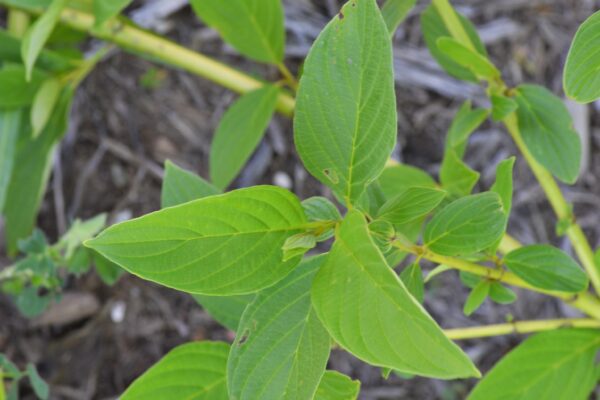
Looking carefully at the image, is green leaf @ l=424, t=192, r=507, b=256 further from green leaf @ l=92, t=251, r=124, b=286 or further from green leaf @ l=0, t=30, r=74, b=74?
green leaf @ l=0, t=30, r=74, b=74

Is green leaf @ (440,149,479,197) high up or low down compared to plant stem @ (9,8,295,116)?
down

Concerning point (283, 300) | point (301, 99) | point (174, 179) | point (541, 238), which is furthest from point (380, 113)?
point (541, 238)

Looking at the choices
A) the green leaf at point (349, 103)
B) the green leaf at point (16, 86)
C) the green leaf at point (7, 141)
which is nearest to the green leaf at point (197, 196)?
the green leaf at point (349, 103)

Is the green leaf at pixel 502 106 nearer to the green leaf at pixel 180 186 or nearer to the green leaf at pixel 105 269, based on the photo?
the green leaf at pixel 180 186

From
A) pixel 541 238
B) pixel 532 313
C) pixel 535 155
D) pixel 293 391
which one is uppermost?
pixel 535 155

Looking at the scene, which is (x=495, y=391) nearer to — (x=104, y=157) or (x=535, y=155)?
(x=535, y=155)

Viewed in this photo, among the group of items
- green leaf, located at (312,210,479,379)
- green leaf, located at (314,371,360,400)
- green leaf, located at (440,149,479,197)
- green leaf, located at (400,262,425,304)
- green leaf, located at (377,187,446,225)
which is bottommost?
green leaf, located at (314,371,360,400)

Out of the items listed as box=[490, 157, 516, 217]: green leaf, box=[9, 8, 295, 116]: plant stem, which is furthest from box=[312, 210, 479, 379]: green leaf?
box=[9, 8, 295, 116]: plant stem
